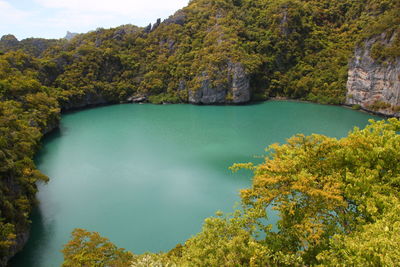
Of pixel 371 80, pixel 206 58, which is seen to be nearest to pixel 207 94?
pixel 206 58

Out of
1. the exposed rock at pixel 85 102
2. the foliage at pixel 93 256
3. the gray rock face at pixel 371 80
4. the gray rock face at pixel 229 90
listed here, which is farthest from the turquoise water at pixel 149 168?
the gray rock face at pixel 229 90

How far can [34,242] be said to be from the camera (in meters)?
14.2

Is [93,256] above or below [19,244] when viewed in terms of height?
above

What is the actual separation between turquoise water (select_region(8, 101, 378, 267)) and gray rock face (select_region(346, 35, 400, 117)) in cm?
275

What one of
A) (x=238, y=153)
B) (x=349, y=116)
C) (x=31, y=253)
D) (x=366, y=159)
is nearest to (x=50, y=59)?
(x=238, y=153)

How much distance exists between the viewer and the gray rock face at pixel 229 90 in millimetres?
46438

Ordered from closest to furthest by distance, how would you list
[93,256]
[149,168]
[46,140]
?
[93,256], [149,168], [46,140]

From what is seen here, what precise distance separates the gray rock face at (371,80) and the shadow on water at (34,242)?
37.9 metres

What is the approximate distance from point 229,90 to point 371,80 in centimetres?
2001

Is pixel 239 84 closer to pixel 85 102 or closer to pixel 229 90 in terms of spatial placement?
pixel 229 90

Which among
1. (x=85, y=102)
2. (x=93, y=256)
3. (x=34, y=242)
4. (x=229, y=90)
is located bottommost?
(x=34, y=242)

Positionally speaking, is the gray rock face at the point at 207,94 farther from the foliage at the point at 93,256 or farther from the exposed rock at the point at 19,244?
the foliage at the point at 93,256

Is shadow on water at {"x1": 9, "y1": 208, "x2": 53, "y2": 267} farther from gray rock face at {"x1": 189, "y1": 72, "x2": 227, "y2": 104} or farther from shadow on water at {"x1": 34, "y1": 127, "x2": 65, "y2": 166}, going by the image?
gray rock face at {"x1": 189, "y1": 72, "x2": 227, "y2": 104}

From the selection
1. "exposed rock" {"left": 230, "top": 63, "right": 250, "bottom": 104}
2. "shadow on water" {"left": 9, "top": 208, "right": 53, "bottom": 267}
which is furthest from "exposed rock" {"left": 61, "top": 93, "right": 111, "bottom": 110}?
"shadow on water" {"left": 9, "top": 208, "right": 53, "bottom": 267}
